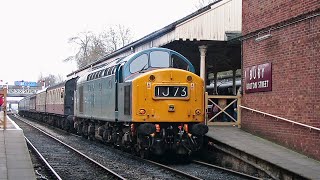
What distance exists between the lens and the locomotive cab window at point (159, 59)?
1437 cm

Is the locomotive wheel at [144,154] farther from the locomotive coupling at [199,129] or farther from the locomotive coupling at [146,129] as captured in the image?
the locomotive coupling at [199,129]

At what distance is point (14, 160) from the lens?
11211 millimetres

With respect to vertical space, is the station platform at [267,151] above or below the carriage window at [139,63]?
below

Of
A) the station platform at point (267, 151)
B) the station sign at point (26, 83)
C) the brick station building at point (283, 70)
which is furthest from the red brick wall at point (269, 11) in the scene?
the station sign at point (26, 83)

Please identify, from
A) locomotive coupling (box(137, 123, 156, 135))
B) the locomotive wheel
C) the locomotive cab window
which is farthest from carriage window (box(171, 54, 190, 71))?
the locomotive wheel

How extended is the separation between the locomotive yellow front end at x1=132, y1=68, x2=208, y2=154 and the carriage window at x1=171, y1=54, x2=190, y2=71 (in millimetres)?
1079

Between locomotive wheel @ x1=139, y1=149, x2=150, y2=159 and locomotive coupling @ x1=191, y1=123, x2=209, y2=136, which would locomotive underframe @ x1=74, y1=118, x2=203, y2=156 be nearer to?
locomotive wheel @ x1=139, y1=149, x2=150, y2=159

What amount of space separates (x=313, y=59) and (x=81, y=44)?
69.1m

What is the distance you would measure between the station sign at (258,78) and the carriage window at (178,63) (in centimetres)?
216

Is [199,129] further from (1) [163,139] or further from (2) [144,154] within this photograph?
(2) [144,154]

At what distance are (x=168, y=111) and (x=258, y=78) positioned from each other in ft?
11.3

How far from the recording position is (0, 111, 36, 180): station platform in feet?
30.8

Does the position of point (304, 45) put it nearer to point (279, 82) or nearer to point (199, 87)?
point (279, 82)

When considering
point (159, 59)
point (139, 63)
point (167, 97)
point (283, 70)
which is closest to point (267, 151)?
point (283, 70)
